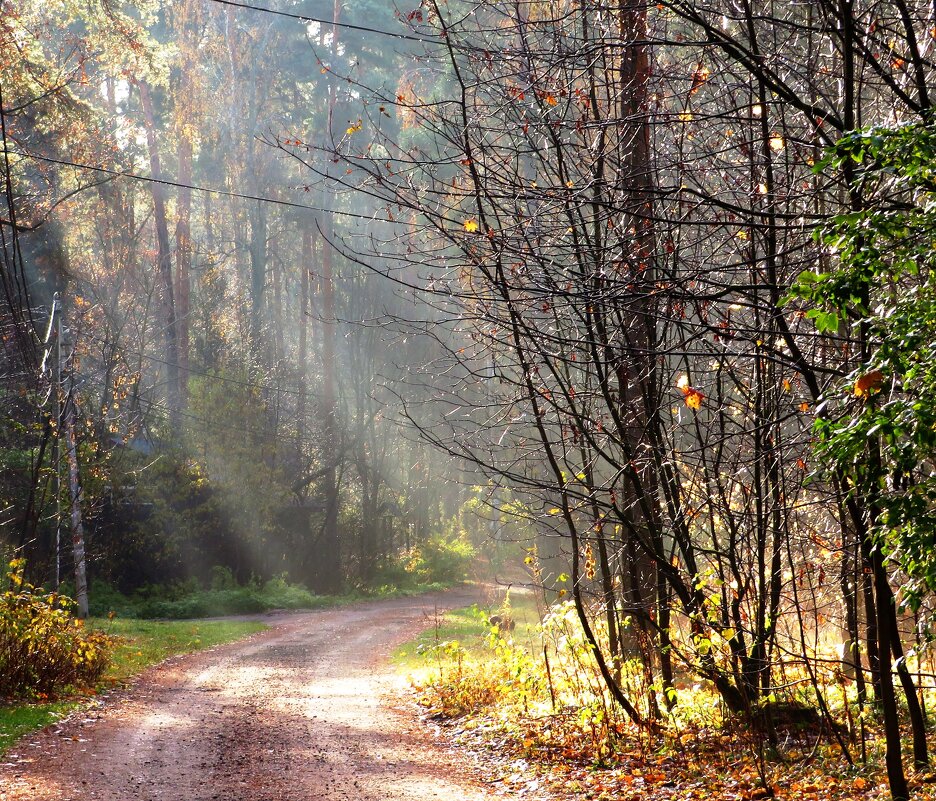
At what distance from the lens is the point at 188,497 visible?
28.5 metres

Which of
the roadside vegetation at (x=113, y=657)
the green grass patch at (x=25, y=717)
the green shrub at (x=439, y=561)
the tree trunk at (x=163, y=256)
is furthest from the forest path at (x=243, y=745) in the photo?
the green shrub at (x=439, y=561)

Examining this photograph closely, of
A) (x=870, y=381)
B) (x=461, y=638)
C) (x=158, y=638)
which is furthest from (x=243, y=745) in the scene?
(x=158, y=638)

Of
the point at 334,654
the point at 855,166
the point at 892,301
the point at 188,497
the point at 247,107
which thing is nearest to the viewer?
the point at 892,301

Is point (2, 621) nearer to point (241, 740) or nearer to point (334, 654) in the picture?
point (241, 740)

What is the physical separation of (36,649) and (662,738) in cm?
747

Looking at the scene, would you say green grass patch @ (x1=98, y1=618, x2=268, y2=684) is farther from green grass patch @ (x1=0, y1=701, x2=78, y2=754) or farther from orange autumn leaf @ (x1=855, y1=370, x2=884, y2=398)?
orange autumn leaf @ (x1=855, y1=370, x2=884, y2=398)

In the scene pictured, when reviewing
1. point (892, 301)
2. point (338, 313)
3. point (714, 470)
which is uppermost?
point (338, 313)

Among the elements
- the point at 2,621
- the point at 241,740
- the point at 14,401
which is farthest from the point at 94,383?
the point at 241,740

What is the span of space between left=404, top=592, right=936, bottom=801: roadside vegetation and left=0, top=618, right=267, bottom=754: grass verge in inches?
163

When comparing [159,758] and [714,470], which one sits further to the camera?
[159,758]

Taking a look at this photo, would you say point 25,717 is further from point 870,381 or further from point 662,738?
point 870,381

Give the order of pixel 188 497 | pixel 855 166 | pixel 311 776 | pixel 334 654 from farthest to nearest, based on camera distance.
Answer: pixel 188 497 < pixel 334 654 < pixel 311 776 < pixel 855 166

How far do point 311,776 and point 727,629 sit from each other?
3.62m

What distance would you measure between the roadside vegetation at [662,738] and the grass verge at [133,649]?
413 centimetres
